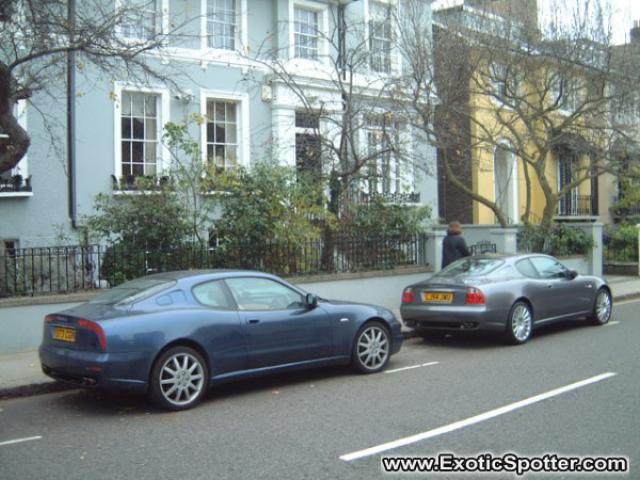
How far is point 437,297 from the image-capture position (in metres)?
11.1

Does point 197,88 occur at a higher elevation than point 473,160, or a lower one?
higher

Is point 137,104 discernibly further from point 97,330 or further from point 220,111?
point 97,330

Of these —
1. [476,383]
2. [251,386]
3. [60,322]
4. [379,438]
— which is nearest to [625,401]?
[476,383]

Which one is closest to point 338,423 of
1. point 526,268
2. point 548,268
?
point 526,268

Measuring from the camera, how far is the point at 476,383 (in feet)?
26.9

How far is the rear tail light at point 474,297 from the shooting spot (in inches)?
418

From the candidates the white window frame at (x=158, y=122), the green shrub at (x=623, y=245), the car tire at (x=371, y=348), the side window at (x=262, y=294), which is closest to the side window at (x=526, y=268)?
the car tire at (x=371, y=348)

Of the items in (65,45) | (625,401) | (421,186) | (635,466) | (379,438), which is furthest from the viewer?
(421,186)

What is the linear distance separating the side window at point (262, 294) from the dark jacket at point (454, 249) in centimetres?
644

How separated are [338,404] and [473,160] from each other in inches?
492

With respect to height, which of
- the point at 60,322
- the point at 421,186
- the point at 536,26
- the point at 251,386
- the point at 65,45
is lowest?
the point at 251,386

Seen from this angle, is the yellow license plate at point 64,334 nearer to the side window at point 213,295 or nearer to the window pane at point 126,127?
the side window at point 213,295

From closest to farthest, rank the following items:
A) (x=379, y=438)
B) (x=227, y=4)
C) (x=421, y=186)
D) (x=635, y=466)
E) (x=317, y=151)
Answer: (x=635, y=466)
(x=379, y=438)
(x=317, y=151)
(x=227, y=4)
(x=421, y=186)

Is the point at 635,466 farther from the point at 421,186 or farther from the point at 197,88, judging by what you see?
the point at 421,186
